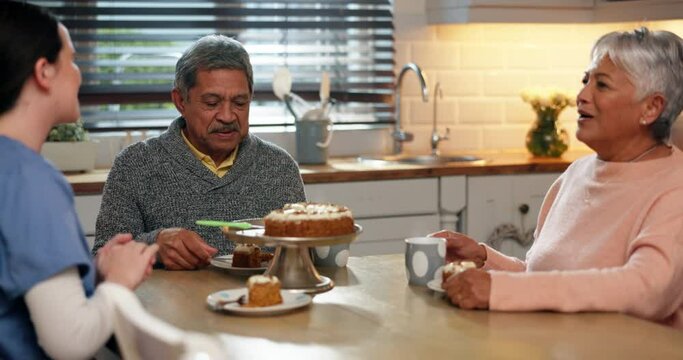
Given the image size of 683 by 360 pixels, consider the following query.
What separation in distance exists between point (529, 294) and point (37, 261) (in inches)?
36.0

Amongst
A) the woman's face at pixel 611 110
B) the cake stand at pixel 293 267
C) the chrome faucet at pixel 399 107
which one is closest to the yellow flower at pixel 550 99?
the chrome faucet at pixel 399 107

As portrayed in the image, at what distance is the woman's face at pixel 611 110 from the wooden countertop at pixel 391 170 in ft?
5.24

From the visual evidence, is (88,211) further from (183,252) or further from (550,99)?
(550,99)

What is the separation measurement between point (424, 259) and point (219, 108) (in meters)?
0.87

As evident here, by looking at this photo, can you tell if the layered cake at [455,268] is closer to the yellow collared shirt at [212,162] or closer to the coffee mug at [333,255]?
the coffee mug at [333,255]

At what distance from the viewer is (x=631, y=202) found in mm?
2283

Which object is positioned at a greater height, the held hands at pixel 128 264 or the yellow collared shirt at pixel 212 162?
the yellow collared shirt at pixel 212 162

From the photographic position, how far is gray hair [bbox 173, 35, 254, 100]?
2.90 m

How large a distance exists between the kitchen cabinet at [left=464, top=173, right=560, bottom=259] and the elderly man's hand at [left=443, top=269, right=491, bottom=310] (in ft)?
6.81

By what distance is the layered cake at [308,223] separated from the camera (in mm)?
2145

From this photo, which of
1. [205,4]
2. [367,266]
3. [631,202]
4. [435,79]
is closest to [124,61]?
[205,4]

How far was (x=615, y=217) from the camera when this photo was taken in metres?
2.31

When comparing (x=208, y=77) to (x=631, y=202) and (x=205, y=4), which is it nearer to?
(x=631, y=202)

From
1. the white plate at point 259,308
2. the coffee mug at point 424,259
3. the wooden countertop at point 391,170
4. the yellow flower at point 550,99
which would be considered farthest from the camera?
the yellow flower at point 550,99
